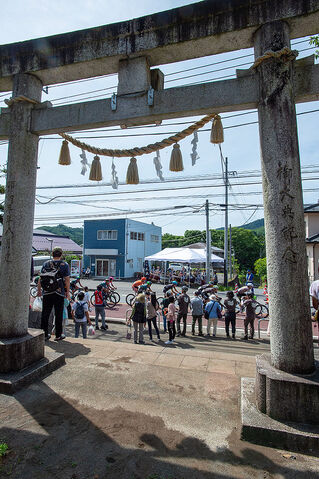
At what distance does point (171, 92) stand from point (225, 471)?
13.8ft

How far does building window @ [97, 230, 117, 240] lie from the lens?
105 ft

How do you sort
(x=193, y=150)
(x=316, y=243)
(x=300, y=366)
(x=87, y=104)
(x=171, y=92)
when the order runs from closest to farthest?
1. (x=300, y=366)
2. (x=171, y=92)
3. (x=87, y=104)
4. (x=193, y=150)
5. (x=316, y=243)

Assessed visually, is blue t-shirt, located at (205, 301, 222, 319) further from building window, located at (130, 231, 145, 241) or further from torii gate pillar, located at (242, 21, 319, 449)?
building window, located at (130, 231, 145, 241)

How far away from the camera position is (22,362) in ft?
12.3

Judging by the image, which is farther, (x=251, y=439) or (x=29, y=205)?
(x=29, y=205)

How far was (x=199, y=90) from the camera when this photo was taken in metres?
3.67

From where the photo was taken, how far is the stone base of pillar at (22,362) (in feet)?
11.5

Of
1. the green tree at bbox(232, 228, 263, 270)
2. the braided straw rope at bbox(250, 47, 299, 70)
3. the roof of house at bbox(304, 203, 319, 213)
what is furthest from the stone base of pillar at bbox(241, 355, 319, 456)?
the green tree at bbox(232, 228, 263, 270)

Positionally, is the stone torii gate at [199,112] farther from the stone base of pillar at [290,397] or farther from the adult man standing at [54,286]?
the adult man standing at [54,286]

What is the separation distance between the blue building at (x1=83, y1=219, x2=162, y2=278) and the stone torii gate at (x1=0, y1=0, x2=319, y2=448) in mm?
27030

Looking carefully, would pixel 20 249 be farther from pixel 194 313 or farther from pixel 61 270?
pixel 194 313

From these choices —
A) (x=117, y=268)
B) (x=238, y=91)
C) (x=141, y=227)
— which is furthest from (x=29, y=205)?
(x=141, y=227)

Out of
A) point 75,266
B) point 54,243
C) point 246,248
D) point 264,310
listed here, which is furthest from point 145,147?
point 246,248

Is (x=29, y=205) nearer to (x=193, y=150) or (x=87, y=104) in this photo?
(x=87, y=104)
